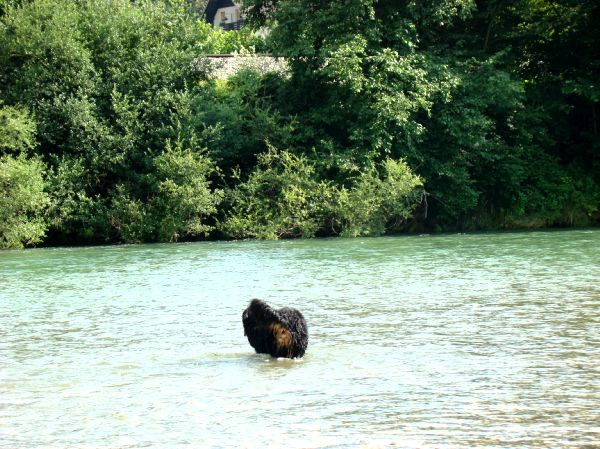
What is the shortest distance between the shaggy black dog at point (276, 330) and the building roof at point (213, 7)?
281ft

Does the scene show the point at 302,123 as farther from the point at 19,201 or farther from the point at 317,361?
the point at 317,361

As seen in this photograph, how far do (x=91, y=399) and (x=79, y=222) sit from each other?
24898mm

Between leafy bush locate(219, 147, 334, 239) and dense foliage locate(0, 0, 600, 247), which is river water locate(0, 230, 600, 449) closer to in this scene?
leafy bush locate(219, 147, 334, 239)

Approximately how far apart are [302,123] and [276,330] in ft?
84.2

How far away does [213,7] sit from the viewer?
96.0 meters

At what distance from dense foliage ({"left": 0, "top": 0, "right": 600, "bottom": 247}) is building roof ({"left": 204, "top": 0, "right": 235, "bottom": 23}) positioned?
58214mm

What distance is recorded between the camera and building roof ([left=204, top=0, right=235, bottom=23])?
311 ft

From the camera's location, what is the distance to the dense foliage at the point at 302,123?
33.4 meters

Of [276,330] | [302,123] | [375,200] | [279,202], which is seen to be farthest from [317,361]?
[302,123]

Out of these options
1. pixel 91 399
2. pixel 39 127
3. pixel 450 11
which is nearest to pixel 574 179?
pixel 450 11

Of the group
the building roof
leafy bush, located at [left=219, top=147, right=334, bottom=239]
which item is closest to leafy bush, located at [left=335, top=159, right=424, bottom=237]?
leafy bush, located at [left=219, top=147, right=334, bottom=239]

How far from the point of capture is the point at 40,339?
13.1m

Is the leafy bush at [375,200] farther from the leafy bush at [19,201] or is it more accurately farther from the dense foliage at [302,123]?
the leafy bush at [19,201]

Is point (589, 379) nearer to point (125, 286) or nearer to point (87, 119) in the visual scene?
point (125, 286)
